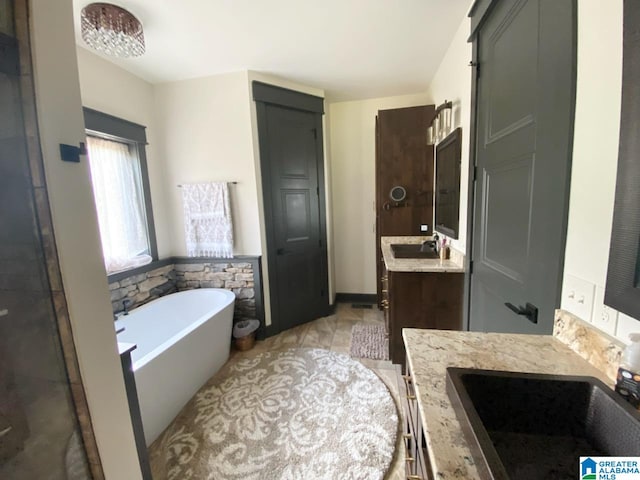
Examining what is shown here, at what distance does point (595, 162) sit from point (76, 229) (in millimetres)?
1696

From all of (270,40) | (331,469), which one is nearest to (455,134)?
(270,40)

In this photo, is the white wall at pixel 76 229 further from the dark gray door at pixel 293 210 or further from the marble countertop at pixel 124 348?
the dark gray door at pixel 293 210

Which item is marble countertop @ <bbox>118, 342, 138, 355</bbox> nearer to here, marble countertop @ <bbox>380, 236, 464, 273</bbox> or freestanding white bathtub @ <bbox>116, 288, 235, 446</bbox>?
freestanding white bathtub @ <bbox>116, 288, 235, 446</bbox>

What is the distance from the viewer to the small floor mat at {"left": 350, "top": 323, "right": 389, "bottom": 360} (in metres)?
2.43

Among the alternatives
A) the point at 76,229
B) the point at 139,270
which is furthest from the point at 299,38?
the point at 139,270

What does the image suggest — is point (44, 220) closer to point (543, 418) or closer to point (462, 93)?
point (543, 418)

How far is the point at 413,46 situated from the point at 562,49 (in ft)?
5.10

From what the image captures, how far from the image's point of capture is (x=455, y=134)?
75.1 inches

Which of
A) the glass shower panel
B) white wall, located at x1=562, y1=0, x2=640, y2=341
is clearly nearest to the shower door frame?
the glass shower panel

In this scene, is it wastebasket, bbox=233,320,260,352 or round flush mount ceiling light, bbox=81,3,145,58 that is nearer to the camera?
round flush mount ceiling light, bbox=81,3,145,58

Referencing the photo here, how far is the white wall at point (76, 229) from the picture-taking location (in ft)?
2.70

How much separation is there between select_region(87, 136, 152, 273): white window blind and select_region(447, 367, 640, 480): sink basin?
261 cm

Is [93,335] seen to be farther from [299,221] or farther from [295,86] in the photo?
[295,86]

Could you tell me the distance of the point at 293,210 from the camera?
289cm
